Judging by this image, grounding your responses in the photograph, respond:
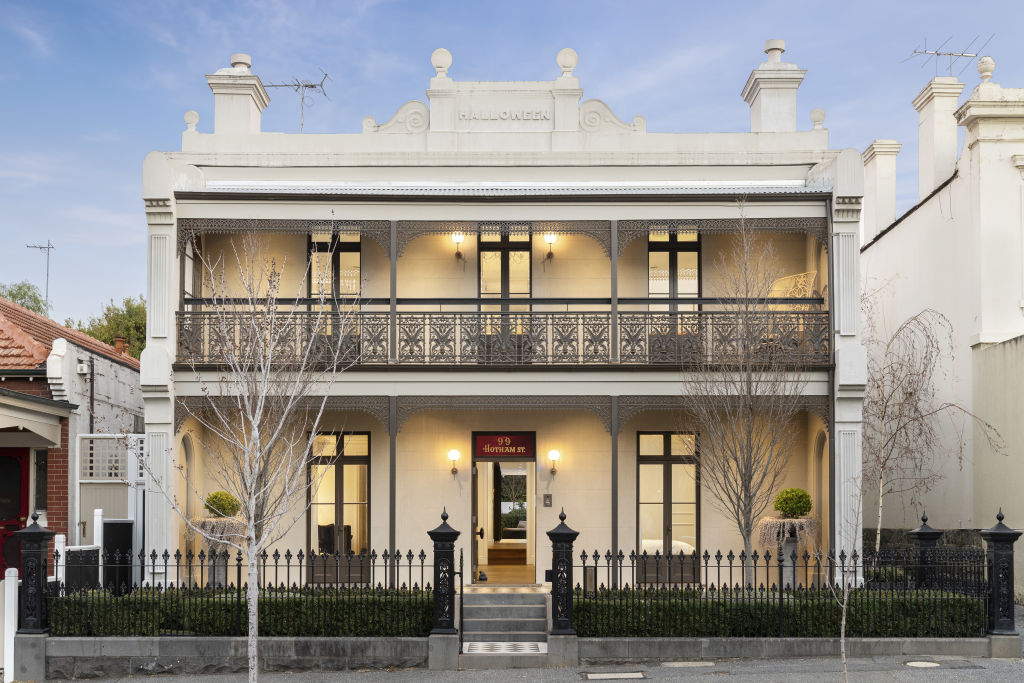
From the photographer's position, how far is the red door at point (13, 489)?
16.4 m

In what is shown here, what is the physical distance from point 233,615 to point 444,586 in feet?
8.40

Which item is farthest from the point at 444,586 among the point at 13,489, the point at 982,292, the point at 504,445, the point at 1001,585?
the point at 982,292

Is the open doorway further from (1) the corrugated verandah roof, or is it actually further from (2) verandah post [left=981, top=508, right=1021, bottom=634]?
(2) verandah post [left=981, top=508, right=1021, bottom=634]

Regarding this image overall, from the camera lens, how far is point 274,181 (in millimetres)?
17938

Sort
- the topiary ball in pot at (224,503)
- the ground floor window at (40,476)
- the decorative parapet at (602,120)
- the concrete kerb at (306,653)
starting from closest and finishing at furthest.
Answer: the concrete kerb at (306,653) < the topiary ball in pot at (224,503) < the ground floor window at (40,476) < the decorative parapet at (602,120)

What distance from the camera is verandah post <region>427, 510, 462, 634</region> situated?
1233cm

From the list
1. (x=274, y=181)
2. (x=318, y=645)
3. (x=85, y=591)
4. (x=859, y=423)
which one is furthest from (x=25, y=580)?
(x=859, y=423)

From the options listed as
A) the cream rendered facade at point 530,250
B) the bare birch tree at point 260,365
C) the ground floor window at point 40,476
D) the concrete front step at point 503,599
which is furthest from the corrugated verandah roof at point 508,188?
the concrete front step at point 503,599

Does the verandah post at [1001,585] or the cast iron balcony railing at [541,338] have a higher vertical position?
the cast iron balcony railing at [541,338]

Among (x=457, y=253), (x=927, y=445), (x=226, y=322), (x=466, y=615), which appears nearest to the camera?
(x=466, y=615)

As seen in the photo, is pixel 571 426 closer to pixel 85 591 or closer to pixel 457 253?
pixel 457 253

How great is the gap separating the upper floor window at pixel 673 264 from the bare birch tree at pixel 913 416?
155 inches

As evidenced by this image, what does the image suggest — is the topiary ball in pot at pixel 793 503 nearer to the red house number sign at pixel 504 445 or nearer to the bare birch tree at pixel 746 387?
the bare birch tree at pixel 746 387

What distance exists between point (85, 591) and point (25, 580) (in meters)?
0.71
